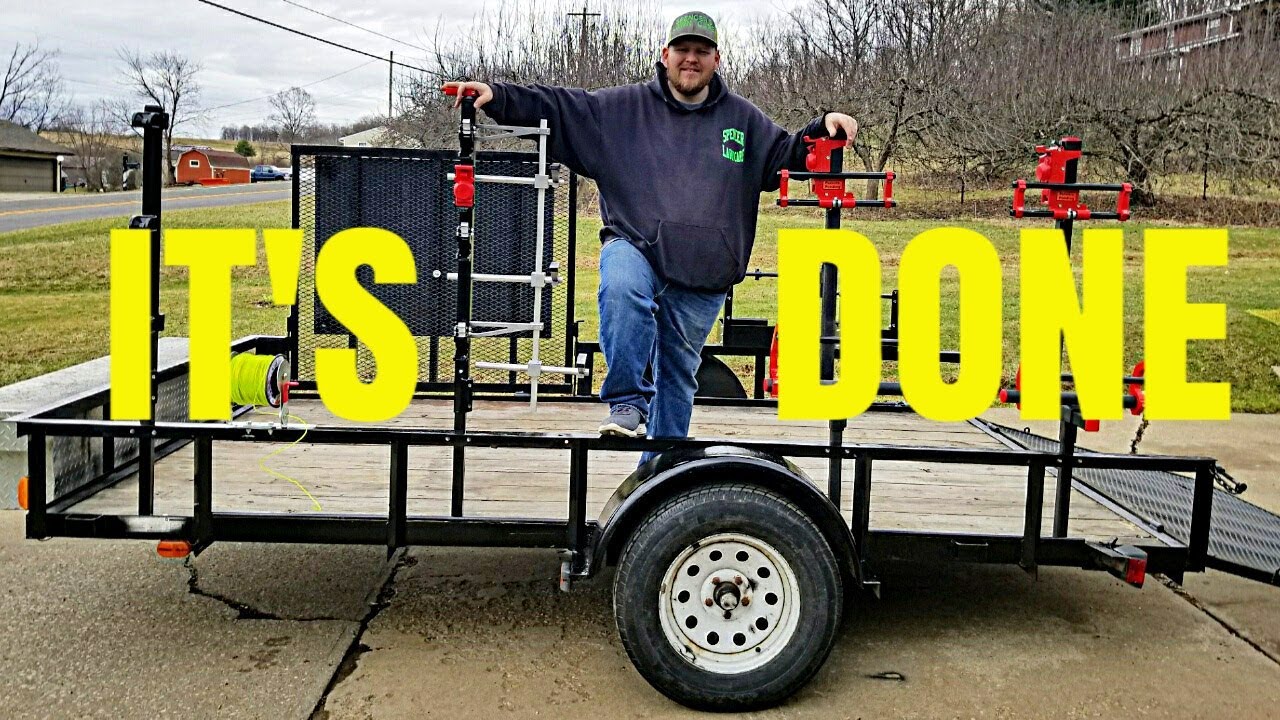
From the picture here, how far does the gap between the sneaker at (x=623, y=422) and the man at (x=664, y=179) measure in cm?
1

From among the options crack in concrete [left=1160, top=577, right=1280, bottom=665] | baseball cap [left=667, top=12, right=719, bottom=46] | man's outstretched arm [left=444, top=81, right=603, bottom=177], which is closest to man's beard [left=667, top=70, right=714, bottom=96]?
baseball cap [left=667, top=12, right=719, bottom=46]

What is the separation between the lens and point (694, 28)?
392 cm

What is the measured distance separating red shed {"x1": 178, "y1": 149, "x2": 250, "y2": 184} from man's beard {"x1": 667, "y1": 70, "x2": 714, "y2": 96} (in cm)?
3068

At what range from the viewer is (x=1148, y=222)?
63.3ft

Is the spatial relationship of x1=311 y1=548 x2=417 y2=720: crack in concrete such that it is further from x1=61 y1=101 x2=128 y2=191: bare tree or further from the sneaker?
x1=61 y1=101 x2=128 y2=191: bare tree

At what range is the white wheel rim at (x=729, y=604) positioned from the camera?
11.3ft

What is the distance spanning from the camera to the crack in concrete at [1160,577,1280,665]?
4.26 m

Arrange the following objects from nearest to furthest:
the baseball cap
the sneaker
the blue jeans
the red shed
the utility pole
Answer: the sneaker < the blue jeans < the baseball cap < the utility pole < the red shed

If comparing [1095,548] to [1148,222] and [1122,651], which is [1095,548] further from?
[1148,222]

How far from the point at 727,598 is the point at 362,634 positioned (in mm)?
1529

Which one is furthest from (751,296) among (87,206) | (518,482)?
(87,206)

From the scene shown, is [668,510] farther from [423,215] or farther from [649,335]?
[423,215]

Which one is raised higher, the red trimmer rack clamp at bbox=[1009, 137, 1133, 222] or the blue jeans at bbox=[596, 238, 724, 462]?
the red trimmer rack clamp at bbox=[1009, 137, 1133, 222]

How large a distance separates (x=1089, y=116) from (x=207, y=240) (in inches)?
823
